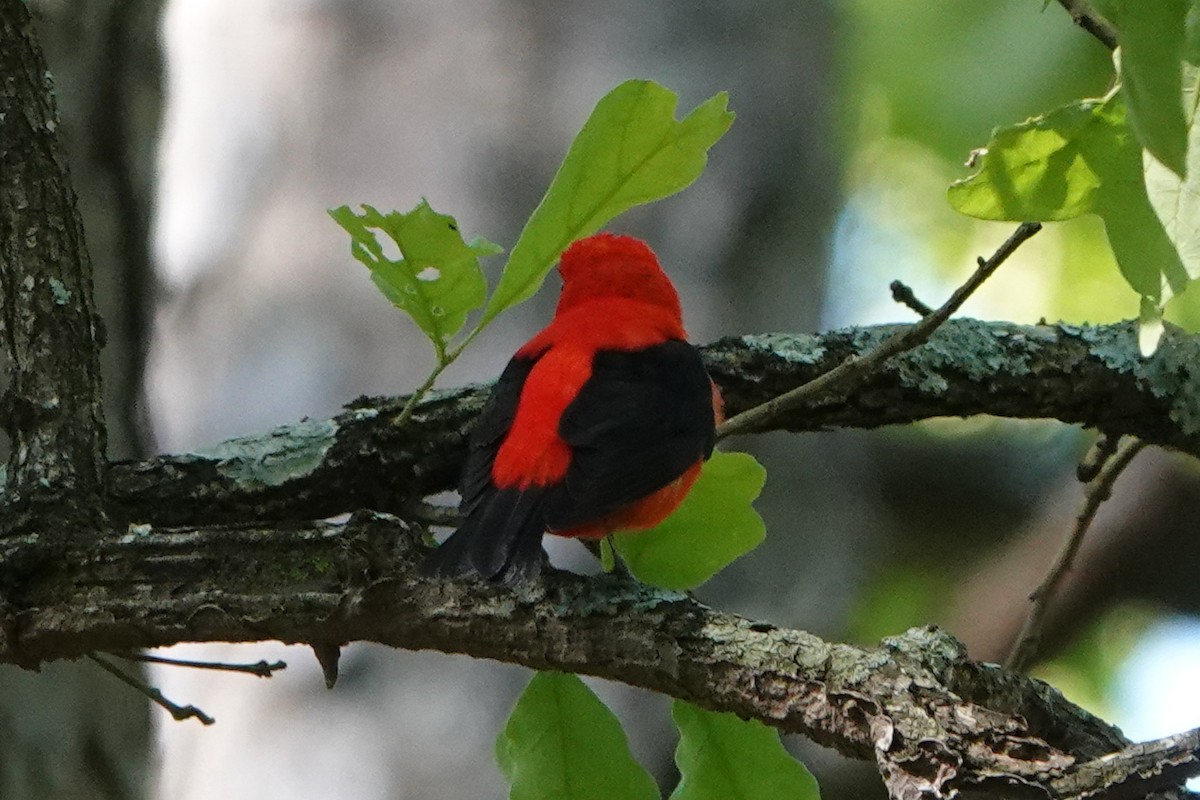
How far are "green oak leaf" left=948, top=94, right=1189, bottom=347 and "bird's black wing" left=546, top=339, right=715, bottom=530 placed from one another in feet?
2.58

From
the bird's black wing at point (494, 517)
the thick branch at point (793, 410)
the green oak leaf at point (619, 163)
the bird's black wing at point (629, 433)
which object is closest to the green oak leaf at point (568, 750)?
the bird's black wing at point (494, 517)

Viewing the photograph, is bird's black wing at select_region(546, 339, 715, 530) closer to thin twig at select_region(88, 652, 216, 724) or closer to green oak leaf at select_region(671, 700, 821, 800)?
green oak leaf at select_region(671, 700, 821, 800)

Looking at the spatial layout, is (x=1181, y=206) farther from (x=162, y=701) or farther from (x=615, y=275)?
(x=615, y=275)

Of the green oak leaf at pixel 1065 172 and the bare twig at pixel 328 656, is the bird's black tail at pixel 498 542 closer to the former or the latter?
the bare twig at pixel 328 656

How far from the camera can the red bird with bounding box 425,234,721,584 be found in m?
1.41

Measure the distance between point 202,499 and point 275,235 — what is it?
1.40 meters

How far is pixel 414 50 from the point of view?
9.75 ft

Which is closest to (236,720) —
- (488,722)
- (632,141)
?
(488,722)

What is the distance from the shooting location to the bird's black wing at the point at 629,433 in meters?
1.44

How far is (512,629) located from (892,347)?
52 cm

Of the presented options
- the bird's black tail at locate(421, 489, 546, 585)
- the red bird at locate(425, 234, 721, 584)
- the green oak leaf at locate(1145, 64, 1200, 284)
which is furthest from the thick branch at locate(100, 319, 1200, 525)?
the green oak leaf at locate(1145, 64, 1200, 284)

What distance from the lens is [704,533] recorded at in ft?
4.20

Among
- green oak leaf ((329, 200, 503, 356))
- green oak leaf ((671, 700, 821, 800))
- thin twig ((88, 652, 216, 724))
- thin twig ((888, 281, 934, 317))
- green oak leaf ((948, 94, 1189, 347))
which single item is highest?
thin twig ((888, 281, 934, 317))

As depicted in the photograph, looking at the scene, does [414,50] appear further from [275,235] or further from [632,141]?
[632,141]
